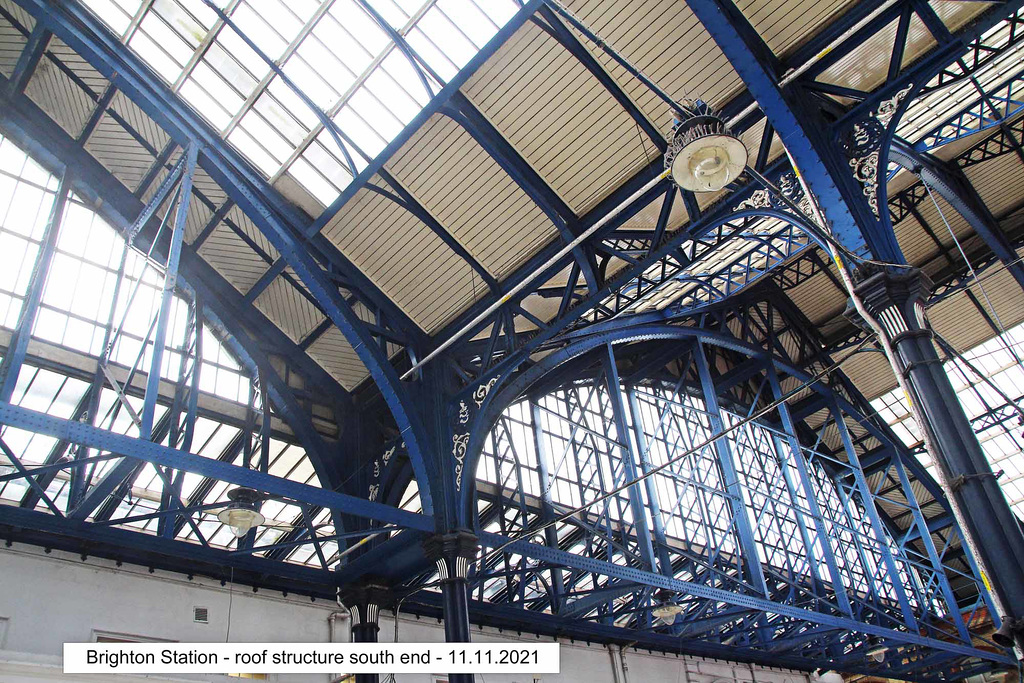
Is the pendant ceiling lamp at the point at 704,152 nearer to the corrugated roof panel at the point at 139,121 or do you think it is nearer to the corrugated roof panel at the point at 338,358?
the corrugated roof panel at the point at 338,358

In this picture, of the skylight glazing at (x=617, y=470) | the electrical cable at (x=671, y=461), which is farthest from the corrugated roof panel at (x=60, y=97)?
the electrical cable at (x=671, y=461)

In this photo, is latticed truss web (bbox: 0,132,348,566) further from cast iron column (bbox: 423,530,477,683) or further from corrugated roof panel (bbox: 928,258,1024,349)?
corrugated roof panel (bbox: 928,258,1024,349)

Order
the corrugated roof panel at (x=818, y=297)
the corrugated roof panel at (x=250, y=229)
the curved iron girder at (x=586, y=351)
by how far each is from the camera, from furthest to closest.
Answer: the corrugated roof panel at (x=818, y=297)
the corrugated roof panel at (x=250, y=229)
the curved iron girder at (x=586, y=351)

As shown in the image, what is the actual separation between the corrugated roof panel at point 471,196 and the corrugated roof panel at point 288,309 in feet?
16.6

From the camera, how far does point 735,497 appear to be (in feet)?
94.3

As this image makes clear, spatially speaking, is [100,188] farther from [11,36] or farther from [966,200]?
[966,200]

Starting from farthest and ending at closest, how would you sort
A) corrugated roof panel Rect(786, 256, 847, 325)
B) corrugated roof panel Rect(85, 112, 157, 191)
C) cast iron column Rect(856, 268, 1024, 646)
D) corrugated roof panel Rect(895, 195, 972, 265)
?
corrugated roof panel Rect(786, 256, 847, 325) < corrugated roof panel Rect(895, 195, 972, 265) < corrugated roof panel Rect(85, 112, 157, 191) < cast iron column Rect(856, 268, 1024, 646)

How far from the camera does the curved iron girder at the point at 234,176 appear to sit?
17.7 meters

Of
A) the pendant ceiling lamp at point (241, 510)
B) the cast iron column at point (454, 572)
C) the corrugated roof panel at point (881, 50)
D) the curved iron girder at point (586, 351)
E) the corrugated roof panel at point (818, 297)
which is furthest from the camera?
the corrugated roof panel at point (818, 297)

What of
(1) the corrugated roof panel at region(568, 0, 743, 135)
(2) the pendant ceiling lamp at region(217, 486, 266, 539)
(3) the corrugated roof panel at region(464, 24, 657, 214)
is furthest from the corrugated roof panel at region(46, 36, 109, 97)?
(1) the corrugated roof panel at region(568, 0, 743, 135)

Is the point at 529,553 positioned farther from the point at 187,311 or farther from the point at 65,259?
the point at 65,259

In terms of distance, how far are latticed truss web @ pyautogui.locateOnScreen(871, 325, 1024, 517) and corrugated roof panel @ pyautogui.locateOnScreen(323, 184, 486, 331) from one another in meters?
29.6

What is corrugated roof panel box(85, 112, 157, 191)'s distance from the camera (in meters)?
20.3

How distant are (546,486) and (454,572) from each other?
839 cm
